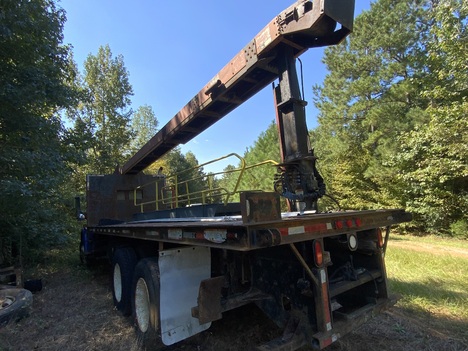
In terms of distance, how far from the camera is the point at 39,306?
515cm

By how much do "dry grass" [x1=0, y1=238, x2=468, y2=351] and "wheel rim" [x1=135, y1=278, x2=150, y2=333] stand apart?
0.70ft

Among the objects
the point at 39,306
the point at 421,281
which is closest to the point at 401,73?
the point at 421,281

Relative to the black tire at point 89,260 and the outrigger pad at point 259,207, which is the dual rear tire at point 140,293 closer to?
the outrigger pad at point 259,207

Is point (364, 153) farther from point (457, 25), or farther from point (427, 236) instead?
point (457, 25)

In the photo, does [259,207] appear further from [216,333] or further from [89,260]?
[89,260]

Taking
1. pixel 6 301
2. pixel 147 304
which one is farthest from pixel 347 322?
pixel 6 301

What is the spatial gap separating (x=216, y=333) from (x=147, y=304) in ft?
3.13

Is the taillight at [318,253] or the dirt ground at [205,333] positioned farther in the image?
the dirt ground at [205,333]

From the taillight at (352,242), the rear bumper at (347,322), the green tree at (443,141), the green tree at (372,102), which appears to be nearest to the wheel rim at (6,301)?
the rear bumper at (347,322)

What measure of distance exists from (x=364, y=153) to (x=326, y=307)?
18.4 meters

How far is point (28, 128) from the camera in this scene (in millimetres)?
6988

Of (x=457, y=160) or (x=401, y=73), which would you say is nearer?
(x=457, y=160)

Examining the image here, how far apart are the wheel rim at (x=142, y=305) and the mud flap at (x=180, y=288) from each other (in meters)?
0.49

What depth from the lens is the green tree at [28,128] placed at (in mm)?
6336
